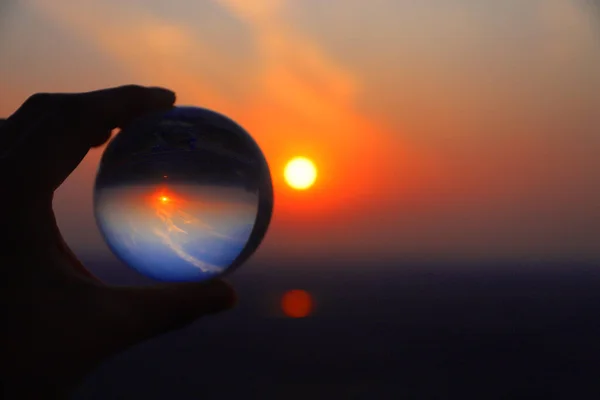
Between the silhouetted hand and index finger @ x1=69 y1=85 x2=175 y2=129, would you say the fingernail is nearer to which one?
index finger @ x1=69 y1=85 x2=175 y2=129

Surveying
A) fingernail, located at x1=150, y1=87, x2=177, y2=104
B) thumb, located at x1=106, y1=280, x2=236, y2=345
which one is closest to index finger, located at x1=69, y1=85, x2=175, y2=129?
fingernail, located at x1=150, y1=87, x2=177, y2=104

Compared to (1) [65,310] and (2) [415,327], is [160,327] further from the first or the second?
→ (2) [415,327]

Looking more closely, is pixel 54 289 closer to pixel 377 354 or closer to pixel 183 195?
pixel 183 195

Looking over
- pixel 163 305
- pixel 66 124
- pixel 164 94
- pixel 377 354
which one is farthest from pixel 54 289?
pixel 377 354

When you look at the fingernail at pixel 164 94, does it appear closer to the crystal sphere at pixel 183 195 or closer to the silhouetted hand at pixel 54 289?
the crystal sphere at pixel 183 195

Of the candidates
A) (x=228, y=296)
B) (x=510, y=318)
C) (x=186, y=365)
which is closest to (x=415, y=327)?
(x=510, y=318)

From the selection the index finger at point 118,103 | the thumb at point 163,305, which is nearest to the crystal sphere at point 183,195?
the index finger at point 118,103
